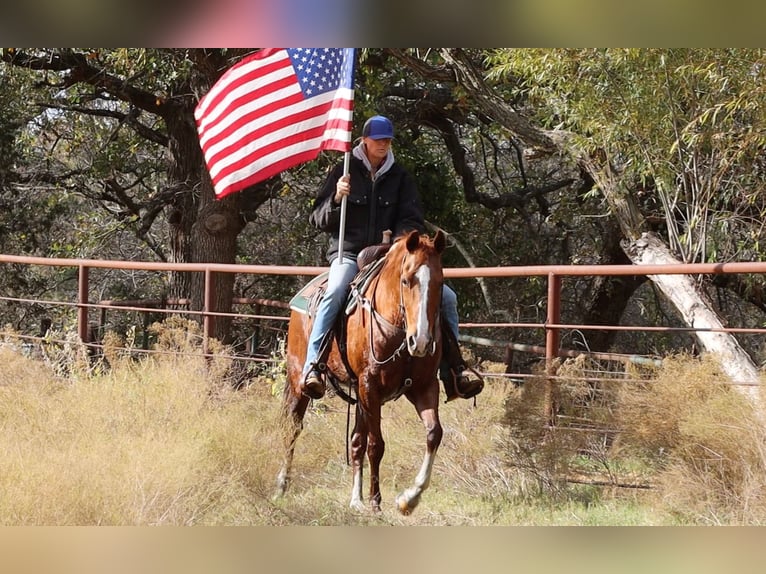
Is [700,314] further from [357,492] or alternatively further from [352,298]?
[357,492]

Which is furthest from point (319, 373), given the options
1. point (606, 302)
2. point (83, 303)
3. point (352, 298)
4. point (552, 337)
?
point (606, 302)

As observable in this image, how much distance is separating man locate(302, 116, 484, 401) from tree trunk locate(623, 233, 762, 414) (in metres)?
1.89

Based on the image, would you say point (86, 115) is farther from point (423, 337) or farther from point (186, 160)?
point (423, 337)

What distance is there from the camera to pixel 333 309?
17.8ft

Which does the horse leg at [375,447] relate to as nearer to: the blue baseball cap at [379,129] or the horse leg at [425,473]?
the horse leg at [425,473]

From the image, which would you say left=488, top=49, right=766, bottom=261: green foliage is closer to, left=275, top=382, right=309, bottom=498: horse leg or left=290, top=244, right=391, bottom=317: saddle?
left=290, top=244, right=391, bottom=317: saddle

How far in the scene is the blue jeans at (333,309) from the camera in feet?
17.7

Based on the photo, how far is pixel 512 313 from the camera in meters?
13.9

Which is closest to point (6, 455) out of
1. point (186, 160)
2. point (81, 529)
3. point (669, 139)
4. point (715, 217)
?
point (81, 529)

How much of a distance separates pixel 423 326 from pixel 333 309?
993 mm

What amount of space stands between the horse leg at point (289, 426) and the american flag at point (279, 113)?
60.3 inches

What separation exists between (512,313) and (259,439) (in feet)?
27.5

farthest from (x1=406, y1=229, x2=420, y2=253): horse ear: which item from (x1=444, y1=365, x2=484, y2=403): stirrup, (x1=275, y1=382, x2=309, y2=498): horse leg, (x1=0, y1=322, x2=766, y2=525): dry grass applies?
(x1=275, y1=382, x2=309, y2=498): horse leg

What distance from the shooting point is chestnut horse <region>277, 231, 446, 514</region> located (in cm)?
470
